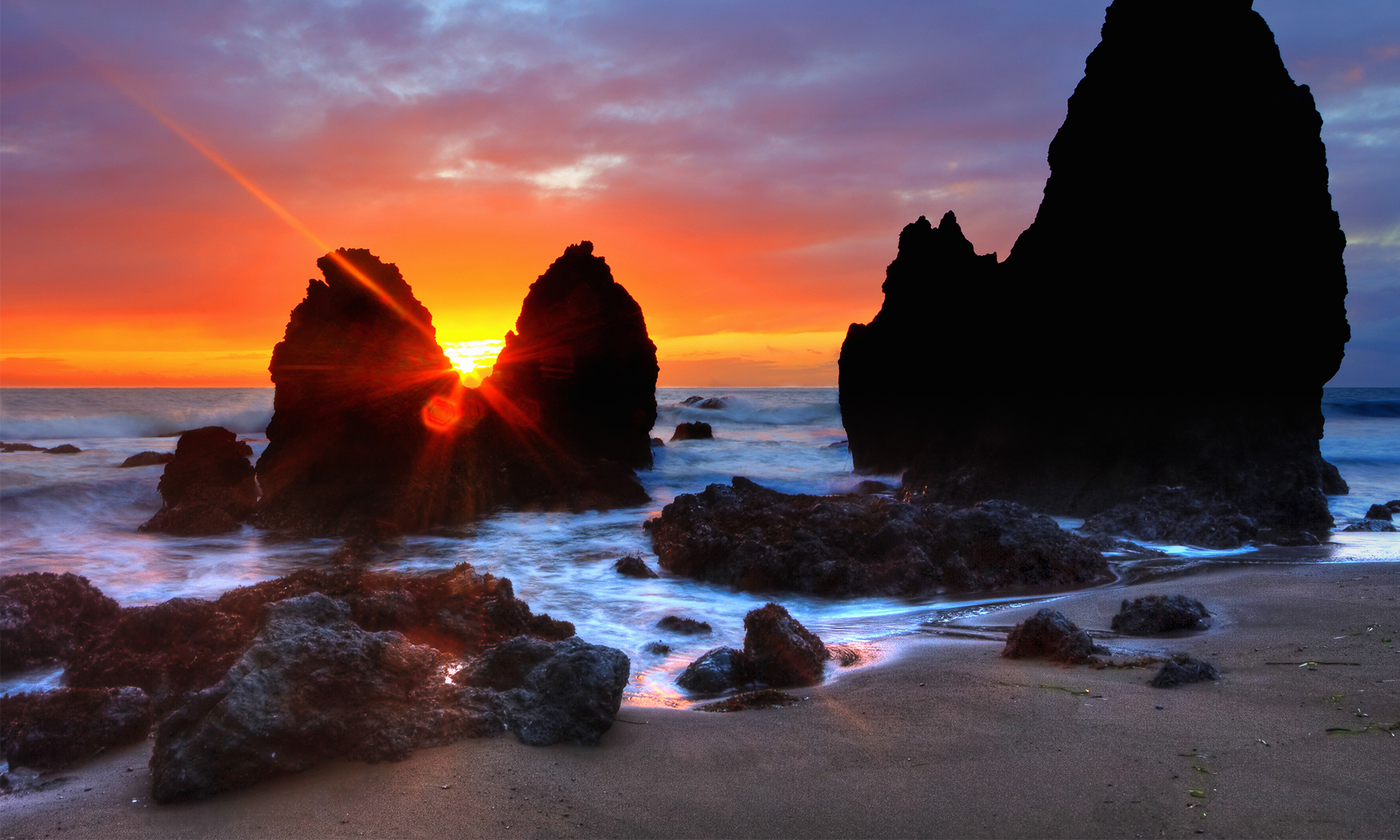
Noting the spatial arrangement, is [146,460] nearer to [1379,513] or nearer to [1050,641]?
[1050,641]

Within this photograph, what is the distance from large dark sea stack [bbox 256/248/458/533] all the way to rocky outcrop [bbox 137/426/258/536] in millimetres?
332

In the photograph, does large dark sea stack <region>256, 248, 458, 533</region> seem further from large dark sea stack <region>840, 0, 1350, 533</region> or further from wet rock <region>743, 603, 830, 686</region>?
large dark sea stack <region>840, 0, 1350, 533</region>

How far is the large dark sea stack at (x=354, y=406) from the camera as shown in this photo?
12.2 meters

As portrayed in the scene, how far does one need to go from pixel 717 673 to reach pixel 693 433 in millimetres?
25228

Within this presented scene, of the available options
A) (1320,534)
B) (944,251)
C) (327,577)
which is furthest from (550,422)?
(1320,534)

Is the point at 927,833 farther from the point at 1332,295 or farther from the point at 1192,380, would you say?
the point at 1332,295

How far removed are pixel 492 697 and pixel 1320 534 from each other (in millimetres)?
10481

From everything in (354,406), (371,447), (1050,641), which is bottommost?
(1050,641)

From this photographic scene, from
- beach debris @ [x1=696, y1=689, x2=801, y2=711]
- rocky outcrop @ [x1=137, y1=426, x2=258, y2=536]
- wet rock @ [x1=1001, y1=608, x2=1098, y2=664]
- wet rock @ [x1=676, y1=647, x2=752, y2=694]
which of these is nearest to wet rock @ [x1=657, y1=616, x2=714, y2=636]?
wet rock @ [x1=676, y1=647, x2=752, y2=694]

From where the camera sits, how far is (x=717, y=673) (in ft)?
15.6

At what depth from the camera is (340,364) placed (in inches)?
518

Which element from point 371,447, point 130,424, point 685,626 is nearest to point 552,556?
point 685,626

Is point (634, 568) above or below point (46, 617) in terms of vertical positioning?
below

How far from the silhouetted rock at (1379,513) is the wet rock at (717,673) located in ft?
35.1
